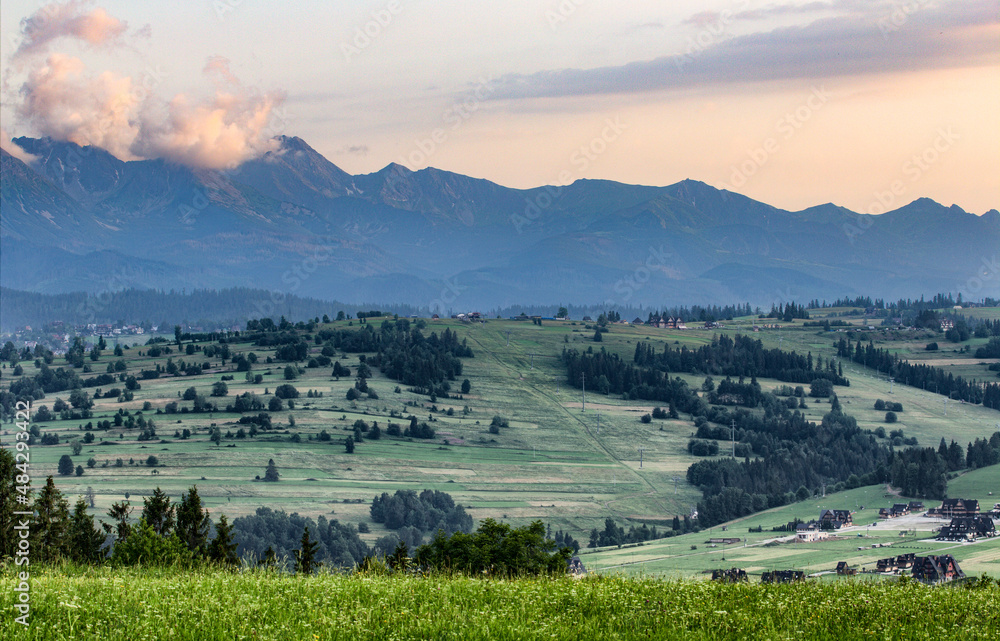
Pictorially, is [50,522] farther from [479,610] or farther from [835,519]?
A: [835,519]

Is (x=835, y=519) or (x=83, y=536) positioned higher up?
(x=83, y=536)

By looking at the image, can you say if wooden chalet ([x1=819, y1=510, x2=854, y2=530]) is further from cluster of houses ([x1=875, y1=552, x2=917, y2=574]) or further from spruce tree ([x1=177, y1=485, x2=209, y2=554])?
spruce tree ([x1=177, y1=485, x2=209, y2=554])

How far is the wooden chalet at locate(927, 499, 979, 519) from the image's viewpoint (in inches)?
5844

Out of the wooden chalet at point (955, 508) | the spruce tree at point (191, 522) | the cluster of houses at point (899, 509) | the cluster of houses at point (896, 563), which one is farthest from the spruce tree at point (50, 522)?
the cluster of houses at point (899, 509)

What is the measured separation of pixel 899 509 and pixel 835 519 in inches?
634

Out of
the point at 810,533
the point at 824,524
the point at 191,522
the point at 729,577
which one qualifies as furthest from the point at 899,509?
Result: the point at 729,577

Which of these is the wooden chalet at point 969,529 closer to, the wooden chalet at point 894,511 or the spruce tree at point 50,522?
the wooden chalet at point 894,511

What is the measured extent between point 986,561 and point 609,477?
95842mm

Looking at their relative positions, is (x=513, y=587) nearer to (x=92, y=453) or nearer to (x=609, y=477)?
(x=609, y=477)

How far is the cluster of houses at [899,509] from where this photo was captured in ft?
521

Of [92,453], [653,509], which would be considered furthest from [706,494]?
[92,453]

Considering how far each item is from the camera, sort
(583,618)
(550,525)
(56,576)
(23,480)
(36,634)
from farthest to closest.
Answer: (550,525) < (23,480) < (56,576) < (583,618) < (36,634)

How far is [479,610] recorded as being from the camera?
12922 mm

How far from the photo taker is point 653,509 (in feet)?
592
